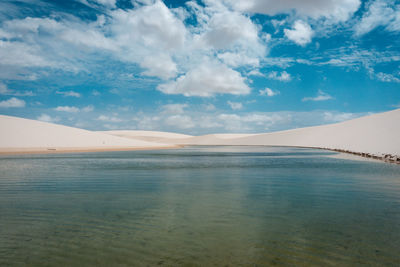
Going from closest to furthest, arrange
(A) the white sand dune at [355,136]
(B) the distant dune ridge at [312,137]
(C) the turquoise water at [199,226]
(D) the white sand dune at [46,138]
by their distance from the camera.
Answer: (C) the turquoise water at [199,226], (D) the white sand dune at [46,138], (B) the distant dune ridge at [312,137], (A) the white sand dune at [355,136]

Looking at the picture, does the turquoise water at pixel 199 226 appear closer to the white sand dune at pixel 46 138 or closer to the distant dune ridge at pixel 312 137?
the distant dune ridge at pixel 312 137

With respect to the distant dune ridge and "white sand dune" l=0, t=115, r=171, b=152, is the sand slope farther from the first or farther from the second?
"white sand dune" l=0, t=115, r=171, b=152

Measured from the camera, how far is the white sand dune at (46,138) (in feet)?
244

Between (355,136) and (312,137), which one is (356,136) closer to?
(355,136)

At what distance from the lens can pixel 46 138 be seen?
8238cm

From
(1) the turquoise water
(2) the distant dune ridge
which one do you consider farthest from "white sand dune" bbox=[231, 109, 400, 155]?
(1) the turquoise water

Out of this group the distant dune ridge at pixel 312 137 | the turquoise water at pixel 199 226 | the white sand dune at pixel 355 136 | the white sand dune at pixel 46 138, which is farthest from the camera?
the white sand dune at pixel 355 136

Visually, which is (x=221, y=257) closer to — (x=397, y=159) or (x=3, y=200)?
(x=3, y=200)

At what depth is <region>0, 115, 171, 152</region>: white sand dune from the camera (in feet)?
244

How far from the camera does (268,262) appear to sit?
22.2 feet

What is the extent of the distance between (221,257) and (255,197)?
25.4ft

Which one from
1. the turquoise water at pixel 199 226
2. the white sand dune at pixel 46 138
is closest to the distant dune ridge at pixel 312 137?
the white sand dune at pixel 46 138

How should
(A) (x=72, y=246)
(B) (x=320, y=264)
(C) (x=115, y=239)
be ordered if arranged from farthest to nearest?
(C) (x=115, y=239), (A) (x=72, y=246), (B) (x=320, y=264)

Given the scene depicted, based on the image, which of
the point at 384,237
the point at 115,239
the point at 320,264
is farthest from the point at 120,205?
the point at 384,237
